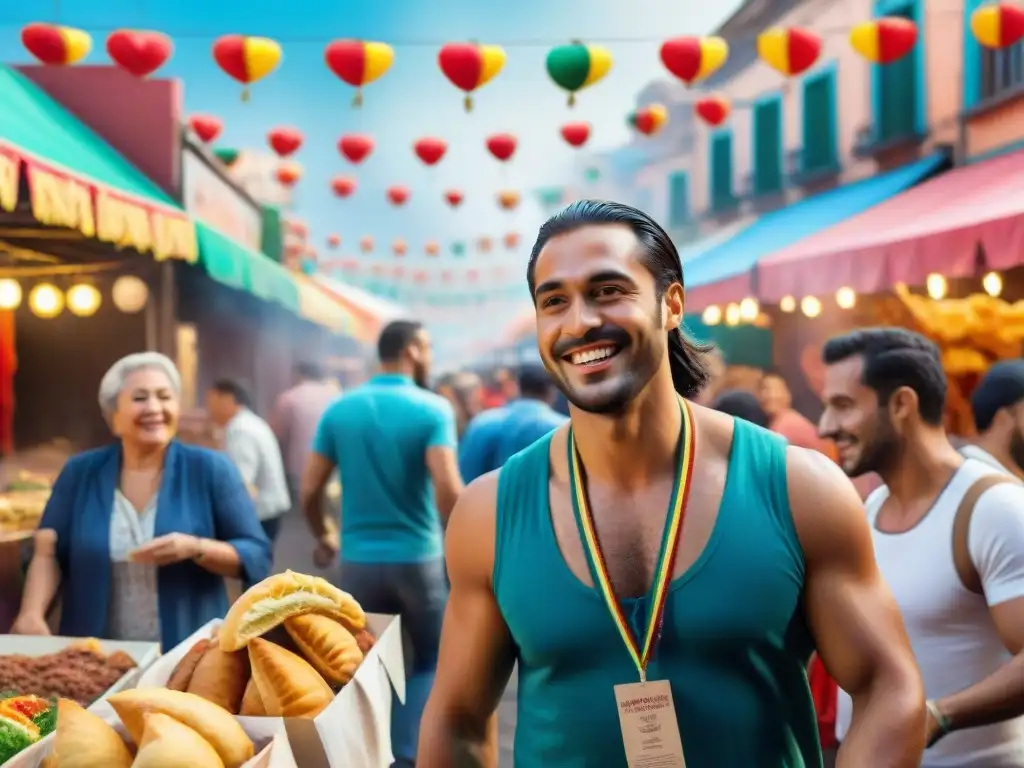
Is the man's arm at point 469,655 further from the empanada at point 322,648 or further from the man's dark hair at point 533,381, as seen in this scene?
the man's dark hair at point 533,381

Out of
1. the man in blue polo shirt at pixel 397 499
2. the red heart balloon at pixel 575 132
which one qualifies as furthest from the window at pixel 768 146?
the man in blue polo shirt at pixel 397 499

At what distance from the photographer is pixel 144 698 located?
2.00m

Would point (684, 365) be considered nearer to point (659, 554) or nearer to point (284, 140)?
point (659, 554)

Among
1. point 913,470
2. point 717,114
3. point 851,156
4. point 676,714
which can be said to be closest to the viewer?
point 676,714

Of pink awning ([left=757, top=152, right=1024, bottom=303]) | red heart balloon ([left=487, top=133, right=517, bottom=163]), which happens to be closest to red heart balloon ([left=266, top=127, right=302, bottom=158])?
red heart balloon ([left=487, top=133, right=517, bottom=163])

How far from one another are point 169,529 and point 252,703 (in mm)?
1445

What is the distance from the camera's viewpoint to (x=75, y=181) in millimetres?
6090

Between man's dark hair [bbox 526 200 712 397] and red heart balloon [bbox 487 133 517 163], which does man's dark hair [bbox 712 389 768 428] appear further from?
red heart balloon [bbox 487 133 517 163]

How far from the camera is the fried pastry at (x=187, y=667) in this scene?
2.30 m

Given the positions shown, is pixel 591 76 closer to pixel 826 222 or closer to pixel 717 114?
pixel 826 222

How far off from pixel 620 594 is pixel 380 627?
1.09m

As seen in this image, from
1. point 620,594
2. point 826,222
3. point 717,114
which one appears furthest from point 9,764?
point 717,114

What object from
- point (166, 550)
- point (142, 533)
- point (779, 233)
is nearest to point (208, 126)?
point (779, 233)

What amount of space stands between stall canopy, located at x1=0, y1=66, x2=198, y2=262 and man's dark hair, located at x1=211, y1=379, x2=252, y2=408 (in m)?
1.03
